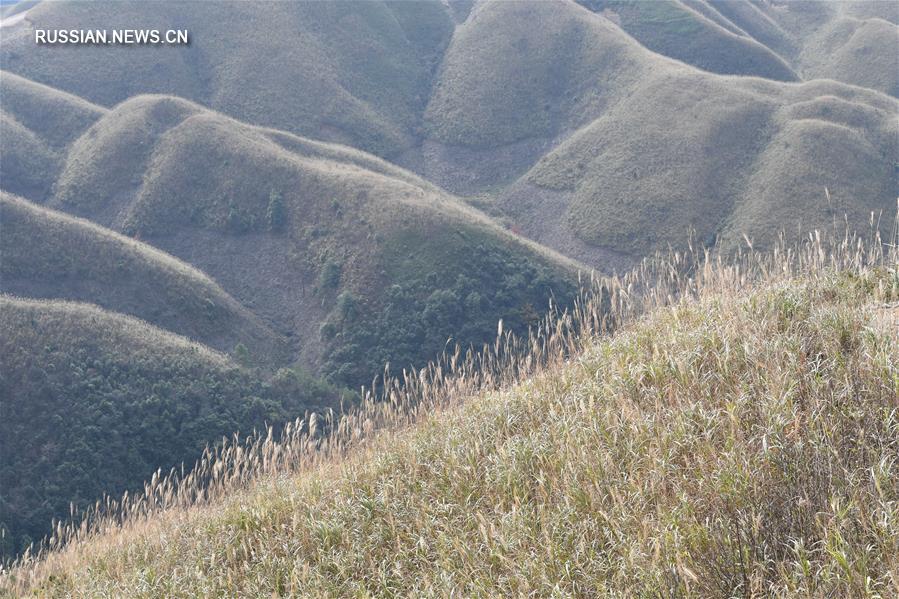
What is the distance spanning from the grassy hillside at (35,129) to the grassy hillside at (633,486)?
54887mm

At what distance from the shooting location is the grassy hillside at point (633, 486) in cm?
425

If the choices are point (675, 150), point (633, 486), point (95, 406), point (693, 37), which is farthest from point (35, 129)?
point (693, 37)

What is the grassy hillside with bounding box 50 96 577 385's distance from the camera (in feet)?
126

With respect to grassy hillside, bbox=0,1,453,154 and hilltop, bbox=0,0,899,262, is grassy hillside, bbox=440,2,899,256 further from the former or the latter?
grassy hillside, bbox=0,1,453,154

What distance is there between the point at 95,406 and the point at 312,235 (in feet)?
73.5

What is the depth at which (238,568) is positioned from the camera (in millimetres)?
6434

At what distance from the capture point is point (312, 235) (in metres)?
46.8

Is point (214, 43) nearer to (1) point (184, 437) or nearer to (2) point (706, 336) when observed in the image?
(1) point (184, 437)

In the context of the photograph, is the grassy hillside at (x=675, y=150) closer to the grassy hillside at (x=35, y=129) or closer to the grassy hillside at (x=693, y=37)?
the grassy hillside at (x=693, y=37)

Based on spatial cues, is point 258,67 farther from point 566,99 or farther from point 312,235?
point 312,235

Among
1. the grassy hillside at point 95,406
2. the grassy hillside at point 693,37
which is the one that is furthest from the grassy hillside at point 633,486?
A: the grassy hillside at point 693,37

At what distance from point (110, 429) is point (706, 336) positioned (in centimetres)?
2503

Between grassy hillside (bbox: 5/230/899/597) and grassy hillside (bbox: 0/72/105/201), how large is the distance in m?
54.9

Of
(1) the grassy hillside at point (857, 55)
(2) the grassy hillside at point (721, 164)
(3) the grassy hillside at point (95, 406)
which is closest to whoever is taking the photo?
(3) the grassy hillside at point (95, 406)
